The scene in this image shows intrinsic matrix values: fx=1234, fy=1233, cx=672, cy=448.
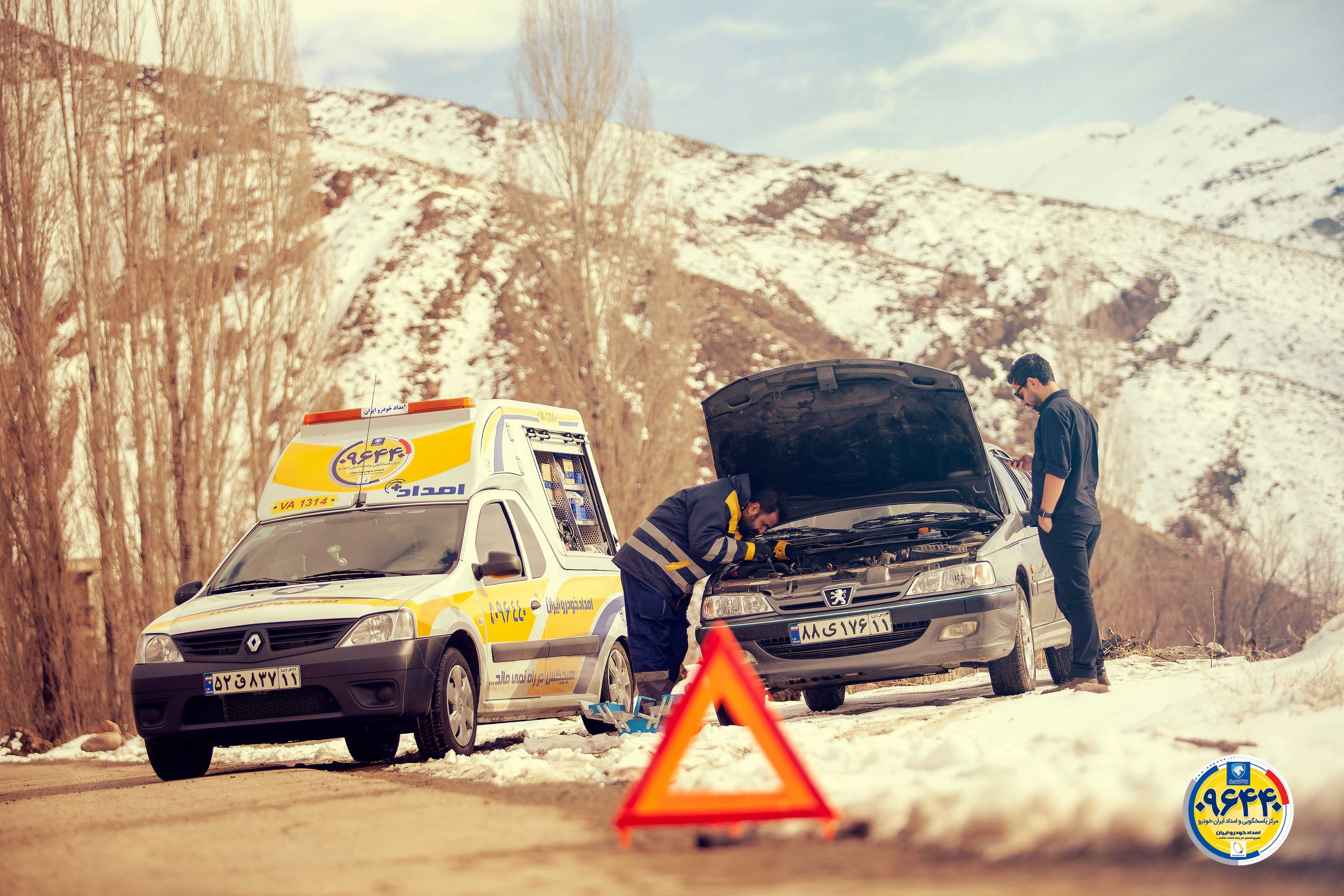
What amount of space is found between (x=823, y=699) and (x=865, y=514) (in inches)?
65.9

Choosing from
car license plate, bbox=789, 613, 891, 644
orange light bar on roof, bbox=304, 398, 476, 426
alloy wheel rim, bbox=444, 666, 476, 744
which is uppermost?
orange light bar on roof, bbox=304, 398, 476, 426

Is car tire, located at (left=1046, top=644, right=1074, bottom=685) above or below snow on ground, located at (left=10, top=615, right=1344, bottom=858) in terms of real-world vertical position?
below

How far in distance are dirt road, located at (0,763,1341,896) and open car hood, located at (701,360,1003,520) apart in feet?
12.3

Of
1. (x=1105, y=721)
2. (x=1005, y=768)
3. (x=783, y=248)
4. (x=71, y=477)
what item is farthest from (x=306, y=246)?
(x=783, y=248)

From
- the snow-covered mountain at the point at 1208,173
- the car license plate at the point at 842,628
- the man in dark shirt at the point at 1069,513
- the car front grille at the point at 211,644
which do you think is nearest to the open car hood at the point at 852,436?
the man in dark shirt at the point at 1069,513

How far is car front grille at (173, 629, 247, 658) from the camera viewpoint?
7773 millimetres

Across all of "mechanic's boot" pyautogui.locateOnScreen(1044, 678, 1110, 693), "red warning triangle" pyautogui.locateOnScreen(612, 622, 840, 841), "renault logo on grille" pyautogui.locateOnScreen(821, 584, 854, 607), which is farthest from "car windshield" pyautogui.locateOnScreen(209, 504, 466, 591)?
"mechanic's boot" pyautogui.locateOnScreen(1044, 678, 1110, 693)

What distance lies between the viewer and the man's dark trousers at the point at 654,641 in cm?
859

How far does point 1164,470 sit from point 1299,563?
20659 millimetres

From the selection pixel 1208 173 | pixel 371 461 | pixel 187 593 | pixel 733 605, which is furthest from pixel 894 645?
pixel 1208 173

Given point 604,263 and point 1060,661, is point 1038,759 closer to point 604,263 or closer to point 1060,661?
point 1060,661

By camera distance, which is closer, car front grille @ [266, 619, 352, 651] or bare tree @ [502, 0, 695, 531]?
car front grille @ [266, 619, 352, 651]

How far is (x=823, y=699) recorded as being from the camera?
398 inches

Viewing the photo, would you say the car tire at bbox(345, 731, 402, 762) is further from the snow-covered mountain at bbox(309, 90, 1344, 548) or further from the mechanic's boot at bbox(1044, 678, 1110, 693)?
the snow-covered mountain at bbox(309, 90, 1344, 548)
